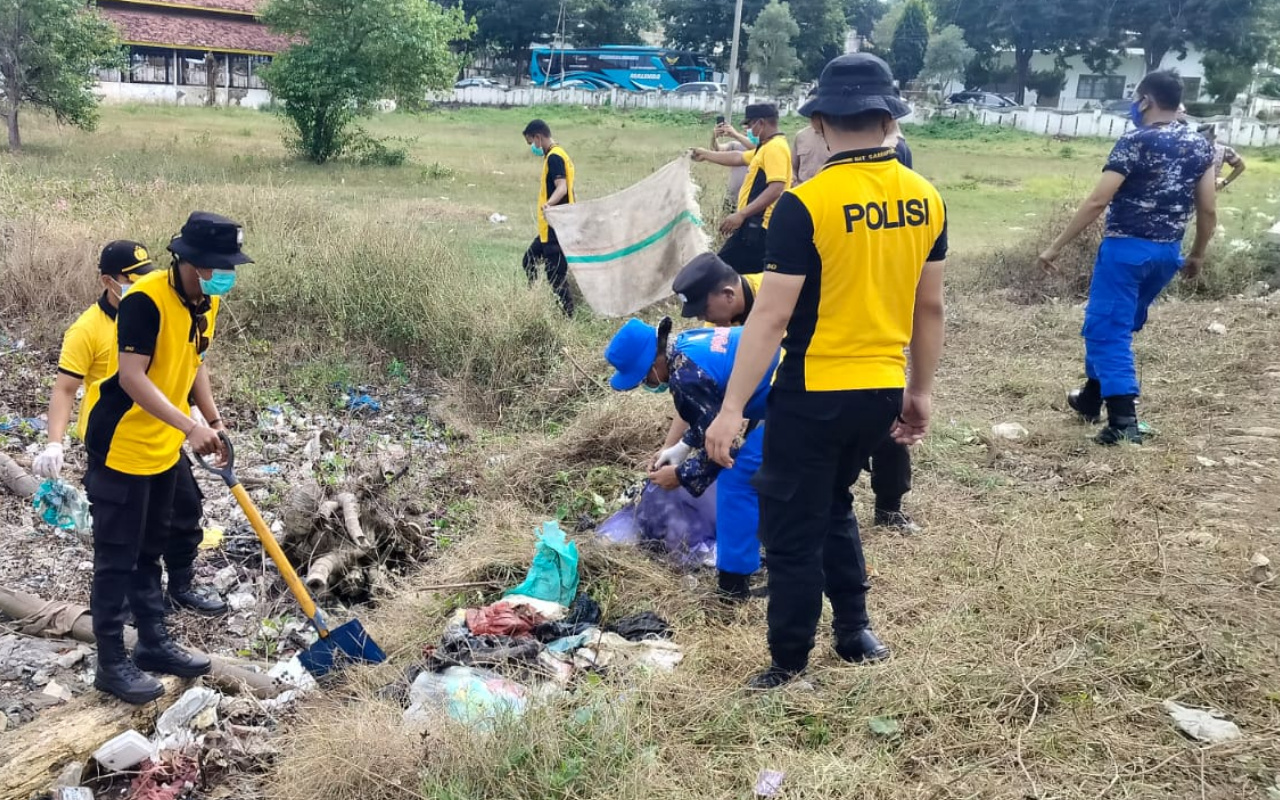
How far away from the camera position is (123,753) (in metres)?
2.74

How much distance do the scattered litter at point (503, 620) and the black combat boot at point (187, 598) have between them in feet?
3.78

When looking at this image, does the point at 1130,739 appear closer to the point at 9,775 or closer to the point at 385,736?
the point at 385,736

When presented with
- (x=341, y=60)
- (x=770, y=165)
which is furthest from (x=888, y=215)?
(x=341, y=60)

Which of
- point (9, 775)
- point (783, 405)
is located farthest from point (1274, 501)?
point (9, 775)

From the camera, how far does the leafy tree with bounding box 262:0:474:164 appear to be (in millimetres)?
19031

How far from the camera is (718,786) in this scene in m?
2.28

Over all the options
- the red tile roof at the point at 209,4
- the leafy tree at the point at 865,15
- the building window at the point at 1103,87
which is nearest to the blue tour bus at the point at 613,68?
the red tile roof at the point at 209,4

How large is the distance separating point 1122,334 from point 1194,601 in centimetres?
209

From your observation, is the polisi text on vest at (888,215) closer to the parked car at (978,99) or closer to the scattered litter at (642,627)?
the scattered litter at (642,627)

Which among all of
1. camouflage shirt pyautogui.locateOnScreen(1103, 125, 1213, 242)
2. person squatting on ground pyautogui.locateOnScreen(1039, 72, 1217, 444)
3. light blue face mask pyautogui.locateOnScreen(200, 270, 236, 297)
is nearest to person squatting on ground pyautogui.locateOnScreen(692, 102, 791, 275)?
person squatting on ground pyautogui.locateOnScreen(1039, 72, 1217, 444)

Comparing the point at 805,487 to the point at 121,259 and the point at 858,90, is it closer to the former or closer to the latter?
the point at 858,90

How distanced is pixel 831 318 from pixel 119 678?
2373 mm

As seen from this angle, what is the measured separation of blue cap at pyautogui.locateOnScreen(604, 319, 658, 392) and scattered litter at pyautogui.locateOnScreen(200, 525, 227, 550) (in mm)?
2125

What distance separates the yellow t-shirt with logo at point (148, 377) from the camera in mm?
2789
